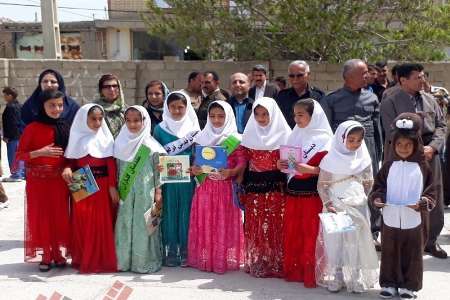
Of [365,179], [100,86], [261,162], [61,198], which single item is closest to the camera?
[365,179]

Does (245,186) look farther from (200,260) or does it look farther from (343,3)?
(343,3)

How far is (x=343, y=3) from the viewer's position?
1089 centimetres

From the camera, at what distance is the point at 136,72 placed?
1241cm

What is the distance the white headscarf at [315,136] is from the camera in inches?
163

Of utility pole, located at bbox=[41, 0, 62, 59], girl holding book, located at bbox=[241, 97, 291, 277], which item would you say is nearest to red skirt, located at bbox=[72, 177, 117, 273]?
girl holding book, located at bbox=[241, 97, 291, 277]

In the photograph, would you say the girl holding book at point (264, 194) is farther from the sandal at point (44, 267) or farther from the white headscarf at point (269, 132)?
the sandal at point (44, 267)

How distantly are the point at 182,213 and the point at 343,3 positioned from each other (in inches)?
294

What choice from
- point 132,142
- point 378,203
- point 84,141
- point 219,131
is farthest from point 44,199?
point 378,203

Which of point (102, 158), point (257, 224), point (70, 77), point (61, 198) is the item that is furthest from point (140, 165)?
A: point (70, 77)

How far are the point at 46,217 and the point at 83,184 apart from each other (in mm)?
465

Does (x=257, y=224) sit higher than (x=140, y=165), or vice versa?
(x=140, y=165)

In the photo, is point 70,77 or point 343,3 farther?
point 70,77

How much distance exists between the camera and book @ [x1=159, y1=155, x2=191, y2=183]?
177 inches

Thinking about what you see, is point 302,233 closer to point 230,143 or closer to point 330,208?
point 330,208
